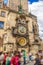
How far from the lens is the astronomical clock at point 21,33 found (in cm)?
3644

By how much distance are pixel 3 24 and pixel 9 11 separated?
151 inches

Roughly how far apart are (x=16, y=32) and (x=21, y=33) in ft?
4.23

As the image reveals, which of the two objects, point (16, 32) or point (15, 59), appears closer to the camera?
point (15, 59)

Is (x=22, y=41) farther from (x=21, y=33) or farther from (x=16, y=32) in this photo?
(x=16, y=32)

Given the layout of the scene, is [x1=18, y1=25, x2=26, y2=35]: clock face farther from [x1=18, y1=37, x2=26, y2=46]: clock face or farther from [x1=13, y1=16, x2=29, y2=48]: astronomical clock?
[x1=18, y1=37, x2=26, y2=46]: clock face

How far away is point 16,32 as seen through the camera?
36312 mm

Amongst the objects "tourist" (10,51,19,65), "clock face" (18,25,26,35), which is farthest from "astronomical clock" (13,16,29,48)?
"tourist" (10,51,19,65)

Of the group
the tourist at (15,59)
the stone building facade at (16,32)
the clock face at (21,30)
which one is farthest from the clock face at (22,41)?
the tourist at (15,59)

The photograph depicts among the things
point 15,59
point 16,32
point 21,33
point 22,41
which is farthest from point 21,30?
point 15,59

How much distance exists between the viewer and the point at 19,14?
131ft

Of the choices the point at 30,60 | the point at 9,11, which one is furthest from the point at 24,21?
the point at 30,60

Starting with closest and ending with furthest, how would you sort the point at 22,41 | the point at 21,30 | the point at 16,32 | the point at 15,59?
the point at 15,59 < the point at 16,32 < the point at 22,41 < the point at 21,30

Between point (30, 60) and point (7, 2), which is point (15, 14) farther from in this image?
point (30, 60)

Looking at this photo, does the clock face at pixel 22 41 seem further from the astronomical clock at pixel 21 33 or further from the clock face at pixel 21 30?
the clock face at pixel 21 30
